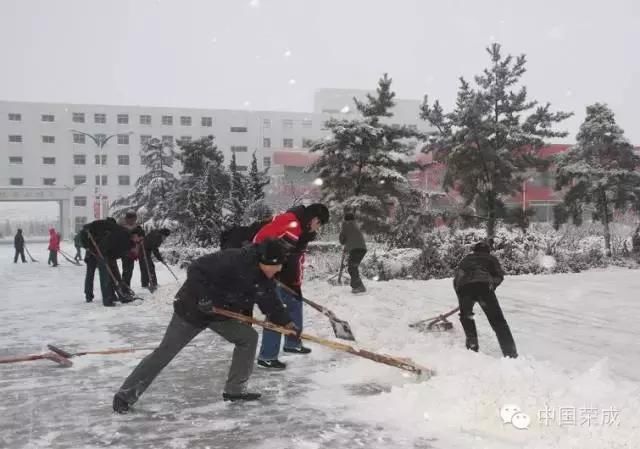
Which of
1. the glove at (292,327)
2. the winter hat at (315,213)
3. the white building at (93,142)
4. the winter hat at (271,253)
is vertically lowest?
the glove at (292,327)

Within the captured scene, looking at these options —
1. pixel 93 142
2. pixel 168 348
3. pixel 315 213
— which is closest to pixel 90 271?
pixel 315 213

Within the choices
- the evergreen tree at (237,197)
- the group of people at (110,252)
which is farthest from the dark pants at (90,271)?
the evergreen tree at (237,197)

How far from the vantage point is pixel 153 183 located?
33250 millimetres

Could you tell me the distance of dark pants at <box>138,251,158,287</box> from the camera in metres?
12.5

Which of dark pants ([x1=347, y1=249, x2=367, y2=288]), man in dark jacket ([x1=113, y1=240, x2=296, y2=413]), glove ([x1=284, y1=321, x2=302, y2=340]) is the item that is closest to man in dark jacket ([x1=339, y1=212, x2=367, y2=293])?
dark pants ([x1=347, y1=249, x2=367, y2=288])

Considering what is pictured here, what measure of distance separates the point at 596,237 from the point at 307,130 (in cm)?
4893

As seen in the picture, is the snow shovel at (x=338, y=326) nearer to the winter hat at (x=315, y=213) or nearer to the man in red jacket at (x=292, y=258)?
the man in red jacket at (x=292, y=258)

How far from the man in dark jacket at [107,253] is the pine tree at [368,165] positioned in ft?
25.0

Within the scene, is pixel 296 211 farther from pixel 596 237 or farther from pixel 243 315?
pixel 596 237

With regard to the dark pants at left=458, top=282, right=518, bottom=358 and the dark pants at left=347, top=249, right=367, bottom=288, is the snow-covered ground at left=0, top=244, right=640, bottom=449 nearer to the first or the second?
the dark pants at left=458, top=282, right=518, bottom=358

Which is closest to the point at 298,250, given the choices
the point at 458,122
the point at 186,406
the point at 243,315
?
the point at 243,315

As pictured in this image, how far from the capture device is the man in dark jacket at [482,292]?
243 inches

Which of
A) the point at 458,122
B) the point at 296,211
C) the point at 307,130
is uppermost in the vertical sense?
the point at 307,130

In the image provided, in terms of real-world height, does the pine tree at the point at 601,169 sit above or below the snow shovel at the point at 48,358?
above
